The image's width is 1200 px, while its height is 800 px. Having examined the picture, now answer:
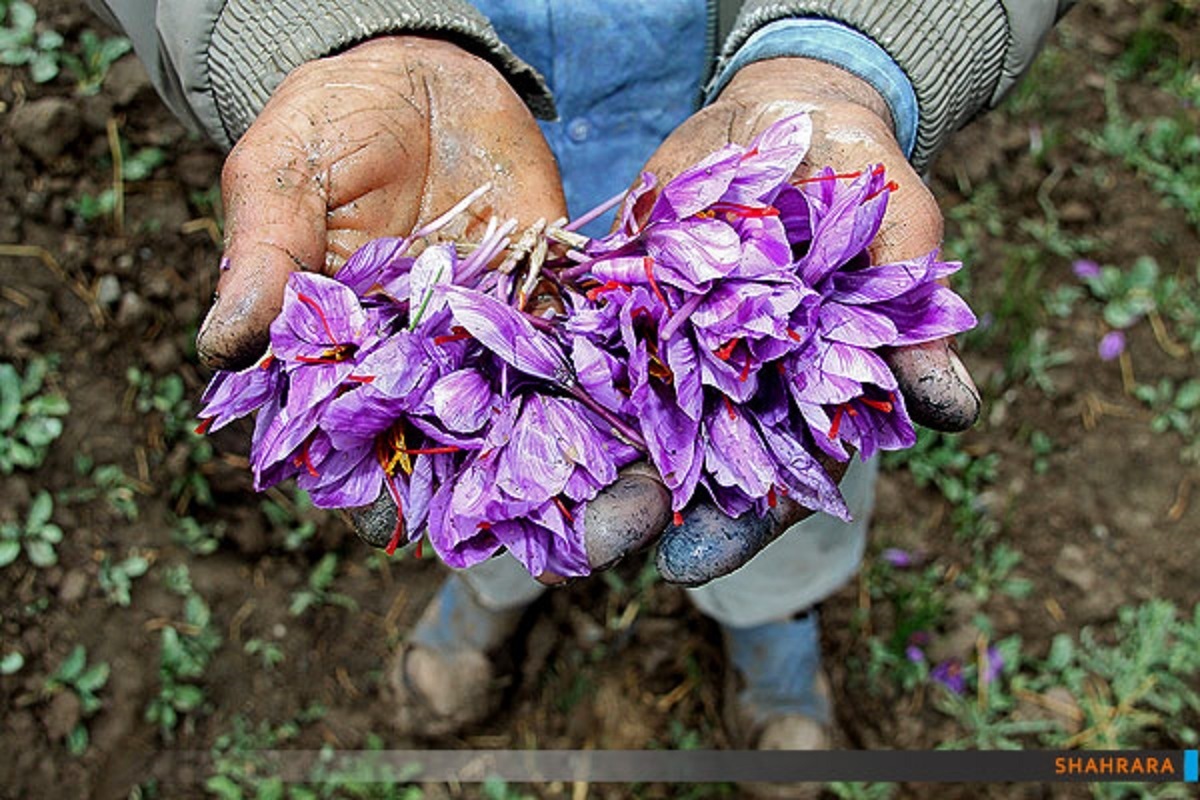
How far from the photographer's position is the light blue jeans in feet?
5.84

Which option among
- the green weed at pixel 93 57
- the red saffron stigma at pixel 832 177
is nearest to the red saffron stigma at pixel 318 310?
the red saffron stigma at pixel 832 177

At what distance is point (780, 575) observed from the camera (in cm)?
185

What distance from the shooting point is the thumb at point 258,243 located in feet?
3.72

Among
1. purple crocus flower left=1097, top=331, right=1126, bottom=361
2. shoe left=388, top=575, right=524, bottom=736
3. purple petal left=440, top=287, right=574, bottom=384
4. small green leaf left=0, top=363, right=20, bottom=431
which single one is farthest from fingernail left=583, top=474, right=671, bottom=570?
purple crocus flower left=1097, top=331, right=1126, bottom=361

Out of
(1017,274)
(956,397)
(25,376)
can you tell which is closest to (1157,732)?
(1017,274)

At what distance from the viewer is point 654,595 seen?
224 centimetres

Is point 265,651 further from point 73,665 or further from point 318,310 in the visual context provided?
point 318,310

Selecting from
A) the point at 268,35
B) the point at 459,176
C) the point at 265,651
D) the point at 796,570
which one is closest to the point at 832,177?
the point at 459,176

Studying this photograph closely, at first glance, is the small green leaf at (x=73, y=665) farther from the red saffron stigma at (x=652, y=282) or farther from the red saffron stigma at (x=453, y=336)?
the red saffron stigma at (x=652, y=282)

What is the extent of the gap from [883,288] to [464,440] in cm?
41

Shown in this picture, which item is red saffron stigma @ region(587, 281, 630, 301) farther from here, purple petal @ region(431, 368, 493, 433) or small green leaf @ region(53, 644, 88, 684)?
small green leaf @ region(53, 644, 88, 684)

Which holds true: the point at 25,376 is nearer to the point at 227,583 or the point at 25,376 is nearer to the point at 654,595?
the point at 227,583

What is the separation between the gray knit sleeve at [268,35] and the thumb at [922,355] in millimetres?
494

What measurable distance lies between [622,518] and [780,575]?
2.46 ft
